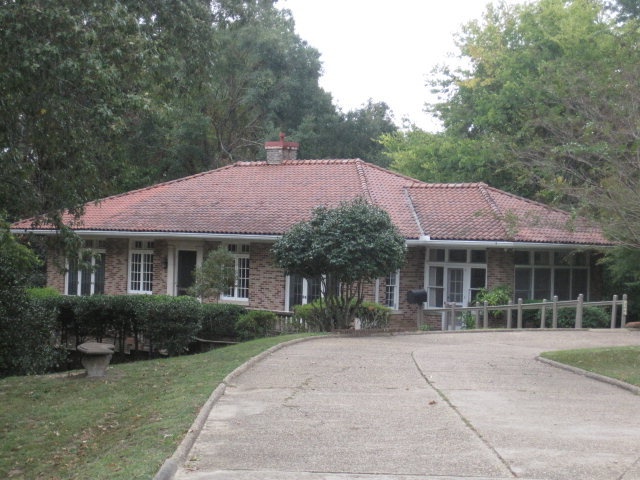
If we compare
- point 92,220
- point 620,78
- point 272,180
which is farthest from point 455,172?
point 620,78

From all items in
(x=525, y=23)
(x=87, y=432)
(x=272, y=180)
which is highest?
(x=525, y=23)

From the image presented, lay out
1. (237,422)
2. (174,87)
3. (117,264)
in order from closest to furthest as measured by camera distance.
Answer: (237,422) < (174,87) < (117,264)

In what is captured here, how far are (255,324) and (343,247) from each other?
401 cm

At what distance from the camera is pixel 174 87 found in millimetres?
15141

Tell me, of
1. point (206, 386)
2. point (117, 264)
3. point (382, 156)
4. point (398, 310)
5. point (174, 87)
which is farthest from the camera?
point (382, 156)

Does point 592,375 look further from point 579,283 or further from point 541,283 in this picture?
point 579,283

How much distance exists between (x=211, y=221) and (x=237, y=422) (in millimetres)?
18979

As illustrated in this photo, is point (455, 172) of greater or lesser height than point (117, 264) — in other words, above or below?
above

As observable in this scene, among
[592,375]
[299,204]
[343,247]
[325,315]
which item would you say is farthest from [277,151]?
[592,375]

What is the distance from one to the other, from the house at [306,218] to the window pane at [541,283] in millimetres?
32

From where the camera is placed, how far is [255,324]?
73.4 feet

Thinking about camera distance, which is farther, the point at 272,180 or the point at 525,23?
the point at 525,23

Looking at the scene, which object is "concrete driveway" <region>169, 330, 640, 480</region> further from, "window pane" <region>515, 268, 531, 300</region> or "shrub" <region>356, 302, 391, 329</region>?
"window pane" <region>515, 268, 531, 300</region>

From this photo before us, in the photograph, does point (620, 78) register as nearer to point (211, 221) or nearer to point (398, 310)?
point (398, 310)
